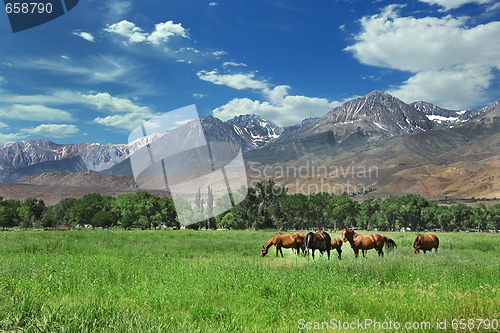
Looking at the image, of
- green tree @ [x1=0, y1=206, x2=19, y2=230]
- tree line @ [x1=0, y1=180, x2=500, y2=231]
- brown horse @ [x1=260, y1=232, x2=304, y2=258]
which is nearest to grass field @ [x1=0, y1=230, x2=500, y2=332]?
brown horse @ [x1=260, y1=232, x2=304, y2=258]

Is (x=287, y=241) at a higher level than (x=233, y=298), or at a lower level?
lower

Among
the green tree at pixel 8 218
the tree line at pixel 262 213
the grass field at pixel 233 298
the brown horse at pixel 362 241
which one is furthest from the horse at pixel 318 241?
the green tree at pixel 8 218

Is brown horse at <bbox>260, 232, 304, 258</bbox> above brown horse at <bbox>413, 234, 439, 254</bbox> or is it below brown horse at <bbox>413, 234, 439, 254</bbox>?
above

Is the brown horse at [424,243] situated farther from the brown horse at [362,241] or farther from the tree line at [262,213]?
the tree line at [262,213]

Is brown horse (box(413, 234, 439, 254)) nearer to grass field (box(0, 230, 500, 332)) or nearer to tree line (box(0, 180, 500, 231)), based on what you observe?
grass field (box(0, 230, 500, 332))

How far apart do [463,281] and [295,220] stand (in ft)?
343

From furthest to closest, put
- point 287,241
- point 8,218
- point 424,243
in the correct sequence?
point 8,218
point 287,241
point 424,243

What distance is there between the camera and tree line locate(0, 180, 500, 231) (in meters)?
110

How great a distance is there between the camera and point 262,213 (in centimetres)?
10812

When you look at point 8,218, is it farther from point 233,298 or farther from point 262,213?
point 233,298

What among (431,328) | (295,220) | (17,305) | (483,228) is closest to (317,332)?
(431,328)

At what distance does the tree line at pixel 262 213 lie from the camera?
109819 millimetres

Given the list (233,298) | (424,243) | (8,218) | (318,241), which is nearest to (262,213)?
(8,218)

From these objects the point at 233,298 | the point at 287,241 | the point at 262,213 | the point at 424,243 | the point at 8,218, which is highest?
the point at 8,218
